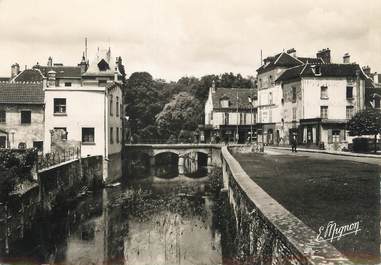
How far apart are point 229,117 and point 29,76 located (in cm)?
2888

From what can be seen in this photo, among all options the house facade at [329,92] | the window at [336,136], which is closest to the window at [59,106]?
the house facade at [329,92]

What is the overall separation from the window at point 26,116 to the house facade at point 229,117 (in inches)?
1320

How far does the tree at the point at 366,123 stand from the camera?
1243 inches

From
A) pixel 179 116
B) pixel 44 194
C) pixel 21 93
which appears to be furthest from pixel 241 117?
pixel 44 194

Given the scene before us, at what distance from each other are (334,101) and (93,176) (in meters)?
30.5

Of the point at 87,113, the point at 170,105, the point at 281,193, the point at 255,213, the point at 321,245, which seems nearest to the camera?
the point at 321,245

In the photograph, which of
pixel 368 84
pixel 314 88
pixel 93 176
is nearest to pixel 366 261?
pixel 93 176

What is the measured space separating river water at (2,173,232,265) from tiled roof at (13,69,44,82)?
32322 millimetres

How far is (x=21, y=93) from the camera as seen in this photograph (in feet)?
108

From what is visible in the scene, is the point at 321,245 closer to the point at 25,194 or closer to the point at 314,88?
the point at 25,194

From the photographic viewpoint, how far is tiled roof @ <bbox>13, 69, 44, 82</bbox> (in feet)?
175

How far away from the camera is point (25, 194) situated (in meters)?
15.5

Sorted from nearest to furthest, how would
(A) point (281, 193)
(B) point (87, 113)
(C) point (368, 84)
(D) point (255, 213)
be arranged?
(D) point (255, 213) → (A) point (281, 193) → (B) point (87, 113) → (C) point (368, 84)

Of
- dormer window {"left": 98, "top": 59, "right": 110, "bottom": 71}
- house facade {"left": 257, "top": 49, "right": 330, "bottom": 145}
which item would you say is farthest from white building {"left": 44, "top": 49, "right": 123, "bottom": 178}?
house facade {"left": 257, "top": 49, "right": 330, "bottom": 145}
